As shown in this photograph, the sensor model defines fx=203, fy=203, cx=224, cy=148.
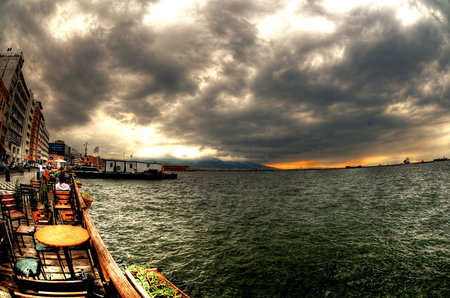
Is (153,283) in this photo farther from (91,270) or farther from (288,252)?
(288,252)

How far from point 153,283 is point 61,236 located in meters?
4.79

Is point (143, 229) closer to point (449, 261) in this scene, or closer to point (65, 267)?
point (65, 267)

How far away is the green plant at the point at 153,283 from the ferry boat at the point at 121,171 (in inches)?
3738

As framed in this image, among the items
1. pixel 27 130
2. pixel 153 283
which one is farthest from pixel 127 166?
pixel 153 283

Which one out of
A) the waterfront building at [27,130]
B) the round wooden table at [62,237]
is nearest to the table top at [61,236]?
the round wooden table at [62,237]

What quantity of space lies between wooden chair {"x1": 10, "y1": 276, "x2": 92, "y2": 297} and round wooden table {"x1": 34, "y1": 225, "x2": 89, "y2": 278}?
4.04ft

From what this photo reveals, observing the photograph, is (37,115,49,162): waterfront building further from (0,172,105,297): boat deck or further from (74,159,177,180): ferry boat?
(0,172,105,297): boat deck

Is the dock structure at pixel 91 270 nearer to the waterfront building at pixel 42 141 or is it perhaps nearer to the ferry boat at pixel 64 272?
the ferry boat at pixel 64 272

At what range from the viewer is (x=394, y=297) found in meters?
9.57

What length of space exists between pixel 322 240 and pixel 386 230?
8216 mm

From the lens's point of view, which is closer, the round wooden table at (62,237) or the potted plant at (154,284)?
the round wooden table at (62,237)

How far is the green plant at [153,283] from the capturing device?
23.7 feet

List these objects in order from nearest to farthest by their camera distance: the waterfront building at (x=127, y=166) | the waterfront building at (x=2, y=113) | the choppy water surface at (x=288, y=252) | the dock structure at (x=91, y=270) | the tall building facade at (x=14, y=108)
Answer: the dock structure at (x=91, y=270) → the choppy water surface at (x=288, y=252) → the waterfront building at (x=2, y=113) → the tall building facade at (x=14, y=108) → the waterfront building at (x=127, y=166)

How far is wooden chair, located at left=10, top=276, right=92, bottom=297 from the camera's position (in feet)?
8.75
